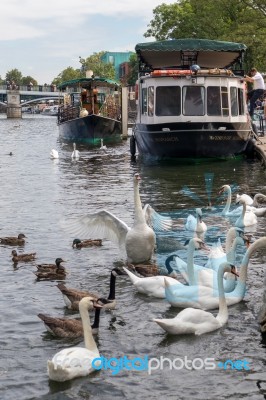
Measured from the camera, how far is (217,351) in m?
9.04

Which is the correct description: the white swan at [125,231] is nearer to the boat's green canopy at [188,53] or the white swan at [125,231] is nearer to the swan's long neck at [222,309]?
the swan's long neck at [222,309]

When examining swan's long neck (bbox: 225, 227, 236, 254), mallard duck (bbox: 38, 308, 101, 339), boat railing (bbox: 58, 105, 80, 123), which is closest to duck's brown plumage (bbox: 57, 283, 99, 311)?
mallard duck (bbox: 38, 308, 101, 339)

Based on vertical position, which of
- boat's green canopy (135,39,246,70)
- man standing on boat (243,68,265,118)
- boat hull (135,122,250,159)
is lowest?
boat hull (135,122,250,159)

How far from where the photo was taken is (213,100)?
28266mm

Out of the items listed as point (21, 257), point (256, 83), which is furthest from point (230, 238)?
point (256, 83)

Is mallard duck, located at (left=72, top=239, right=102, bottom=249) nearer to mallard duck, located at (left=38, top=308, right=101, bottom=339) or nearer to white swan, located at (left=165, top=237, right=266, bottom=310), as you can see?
white swan, located at (left=165, top=237, right=266, bottom=310)

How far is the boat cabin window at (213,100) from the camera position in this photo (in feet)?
92.5

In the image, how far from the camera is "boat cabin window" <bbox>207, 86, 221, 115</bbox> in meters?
28.2

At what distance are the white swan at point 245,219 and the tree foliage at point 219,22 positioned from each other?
34136mm

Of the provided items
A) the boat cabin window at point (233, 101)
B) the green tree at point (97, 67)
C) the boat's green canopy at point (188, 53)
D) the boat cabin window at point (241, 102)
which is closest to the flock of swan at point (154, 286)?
the boat cabin window at point (233, 101)

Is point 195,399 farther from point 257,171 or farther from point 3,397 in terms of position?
point 257,171

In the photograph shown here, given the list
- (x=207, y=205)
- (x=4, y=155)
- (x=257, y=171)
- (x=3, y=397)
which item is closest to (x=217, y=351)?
(x=3, y=397)

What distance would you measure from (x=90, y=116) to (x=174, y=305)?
118 feet

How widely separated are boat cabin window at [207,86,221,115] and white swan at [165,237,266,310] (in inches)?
709
